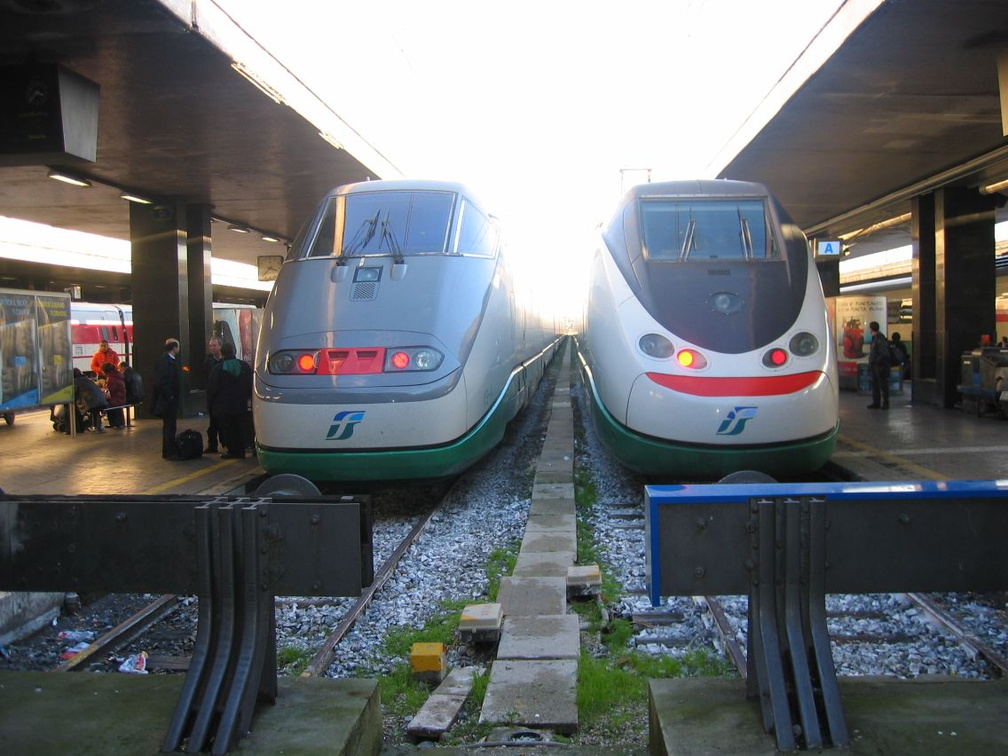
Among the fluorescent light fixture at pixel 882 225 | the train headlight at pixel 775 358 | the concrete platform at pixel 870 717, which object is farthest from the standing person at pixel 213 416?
the fluorescent light fixture at pixel 882 225

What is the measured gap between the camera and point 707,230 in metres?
7.26

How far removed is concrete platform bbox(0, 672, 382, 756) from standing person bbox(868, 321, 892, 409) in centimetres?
1167

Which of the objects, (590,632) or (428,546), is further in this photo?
(428,546)

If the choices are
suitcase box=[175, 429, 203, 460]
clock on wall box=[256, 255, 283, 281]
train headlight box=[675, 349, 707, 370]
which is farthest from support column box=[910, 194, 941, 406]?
clock on wall box=[256, 255, 283, 281]

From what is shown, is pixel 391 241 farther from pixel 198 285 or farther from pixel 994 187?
pixel 994 187

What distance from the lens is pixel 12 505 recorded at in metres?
2.88

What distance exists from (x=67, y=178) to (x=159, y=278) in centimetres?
281

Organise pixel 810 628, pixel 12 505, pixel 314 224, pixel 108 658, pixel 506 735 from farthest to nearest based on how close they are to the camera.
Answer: pixel 314 224 < pixel 108 658 < pixel 506 735 < pixel 12 505 < pixel 810 628

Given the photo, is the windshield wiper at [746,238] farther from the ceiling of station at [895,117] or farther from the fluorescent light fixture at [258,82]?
the fluorescent light fixture at [258,82]

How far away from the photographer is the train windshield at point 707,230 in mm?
7082

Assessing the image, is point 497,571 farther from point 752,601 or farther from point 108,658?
point 752,601

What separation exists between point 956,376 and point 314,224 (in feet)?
34.3

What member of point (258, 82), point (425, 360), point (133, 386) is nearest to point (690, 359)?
point (425, 360)

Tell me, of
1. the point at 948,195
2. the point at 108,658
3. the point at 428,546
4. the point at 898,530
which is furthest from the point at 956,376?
the point at 108,658
